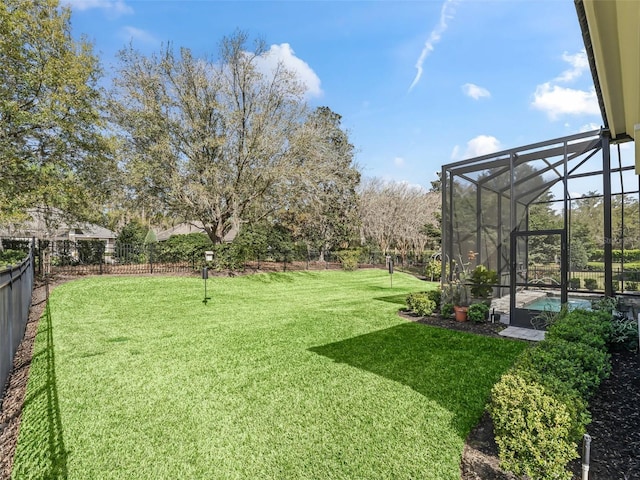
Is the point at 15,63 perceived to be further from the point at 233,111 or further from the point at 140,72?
the point at 233,111

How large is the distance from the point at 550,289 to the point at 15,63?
48.0 ft

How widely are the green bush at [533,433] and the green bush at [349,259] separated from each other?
16.3 m

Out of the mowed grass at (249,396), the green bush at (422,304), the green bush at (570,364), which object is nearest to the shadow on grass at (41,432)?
the mowed grass at (249,396)

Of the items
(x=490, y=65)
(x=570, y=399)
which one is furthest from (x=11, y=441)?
(x=490, y=65)

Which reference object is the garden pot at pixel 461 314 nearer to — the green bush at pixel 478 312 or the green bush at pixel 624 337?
the green bush at pixel 478 312

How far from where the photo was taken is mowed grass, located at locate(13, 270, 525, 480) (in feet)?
8.03

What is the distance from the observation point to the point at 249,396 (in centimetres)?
353

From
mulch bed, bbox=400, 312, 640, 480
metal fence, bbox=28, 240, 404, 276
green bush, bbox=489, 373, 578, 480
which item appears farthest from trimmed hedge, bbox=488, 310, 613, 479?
metal fence, bbox=28, 240, 404, 276

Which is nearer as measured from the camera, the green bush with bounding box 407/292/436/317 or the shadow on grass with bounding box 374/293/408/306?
the green bush with bounding box 407/292/436/317

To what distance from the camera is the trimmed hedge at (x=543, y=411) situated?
2.04 metres

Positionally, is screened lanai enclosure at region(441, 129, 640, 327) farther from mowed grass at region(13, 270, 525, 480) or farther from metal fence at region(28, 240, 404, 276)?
metal fence at region(28, 240, 404, 276)

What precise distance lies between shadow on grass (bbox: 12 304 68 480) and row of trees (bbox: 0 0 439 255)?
24.9 ft

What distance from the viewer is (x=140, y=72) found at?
12.0 meters

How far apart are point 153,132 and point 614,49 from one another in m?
12.8
